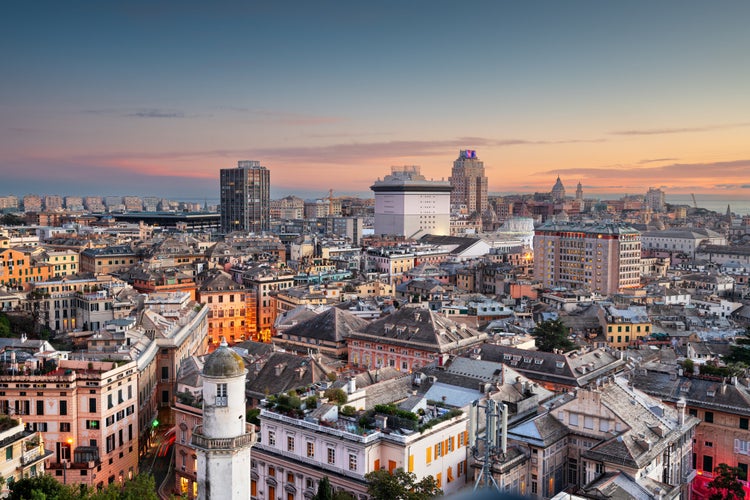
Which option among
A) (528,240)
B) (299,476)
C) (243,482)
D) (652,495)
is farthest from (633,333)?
(528,240)

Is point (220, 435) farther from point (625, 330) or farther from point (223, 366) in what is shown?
point (625, 330)

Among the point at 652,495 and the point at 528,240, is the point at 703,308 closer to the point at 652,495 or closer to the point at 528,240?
the point at 652,495

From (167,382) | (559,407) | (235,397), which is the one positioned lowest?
(167,382)

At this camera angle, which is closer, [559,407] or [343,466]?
[343,466]

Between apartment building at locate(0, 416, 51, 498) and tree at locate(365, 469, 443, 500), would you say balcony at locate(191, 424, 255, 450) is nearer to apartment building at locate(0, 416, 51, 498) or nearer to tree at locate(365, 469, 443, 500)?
tree at locate(365, 469, 443, 500)

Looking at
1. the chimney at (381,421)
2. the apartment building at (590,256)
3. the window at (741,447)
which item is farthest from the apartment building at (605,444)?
the apartment building at (590,256)

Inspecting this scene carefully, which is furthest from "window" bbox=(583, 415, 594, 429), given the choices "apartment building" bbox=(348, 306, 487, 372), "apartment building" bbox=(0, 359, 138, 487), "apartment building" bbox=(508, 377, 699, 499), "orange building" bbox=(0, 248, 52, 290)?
"orange building" bbox=(0, 248, 52, 290)

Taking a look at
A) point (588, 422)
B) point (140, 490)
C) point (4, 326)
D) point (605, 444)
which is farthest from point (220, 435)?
point (4, 326)
